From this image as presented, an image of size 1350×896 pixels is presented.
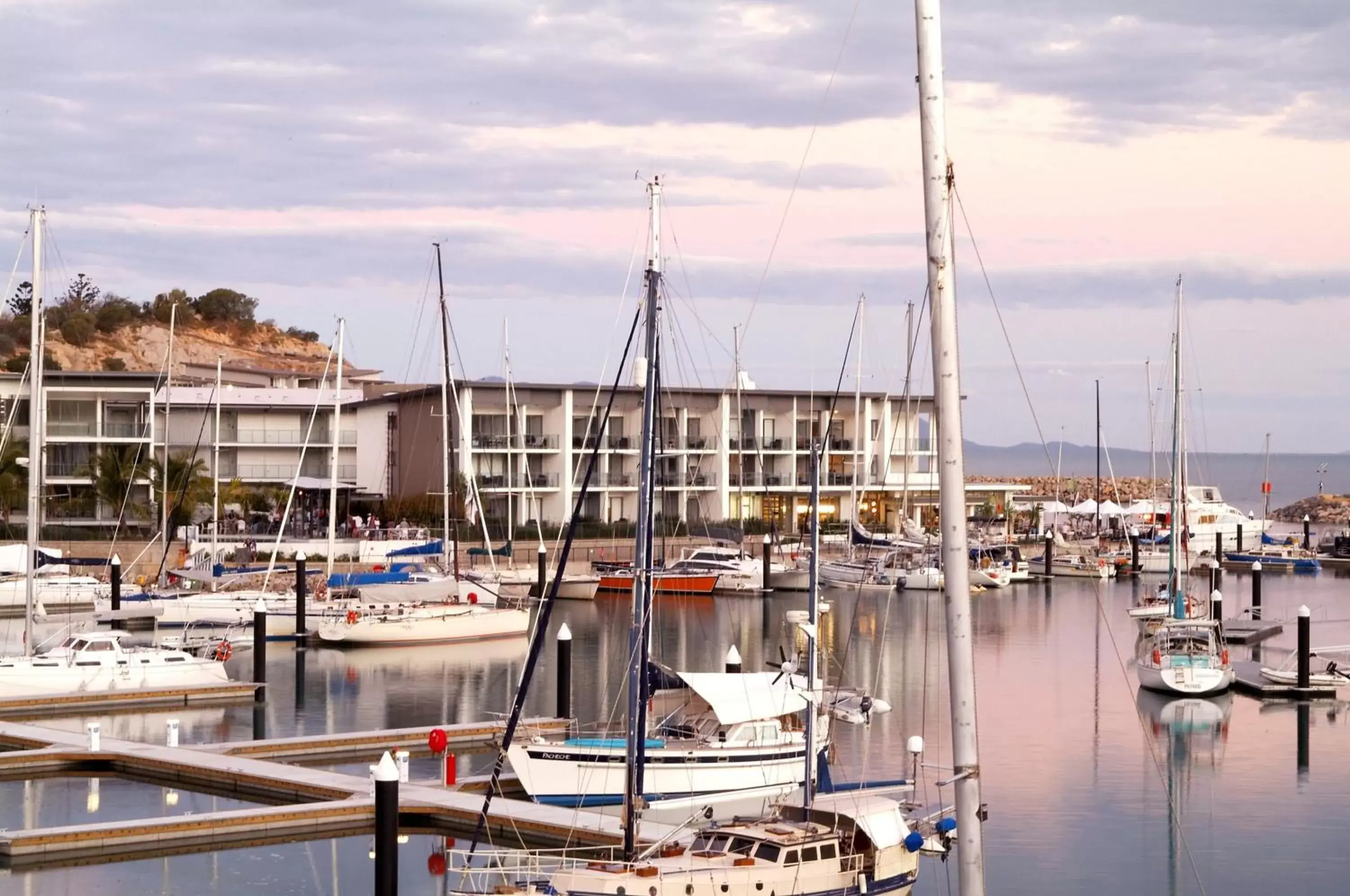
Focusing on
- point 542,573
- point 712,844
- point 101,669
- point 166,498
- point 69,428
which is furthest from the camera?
point 69,428

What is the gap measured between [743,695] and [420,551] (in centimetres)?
4673

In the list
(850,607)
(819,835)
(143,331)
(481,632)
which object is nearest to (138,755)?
(819,835)

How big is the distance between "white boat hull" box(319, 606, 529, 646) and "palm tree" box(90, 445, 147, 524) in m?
27.9

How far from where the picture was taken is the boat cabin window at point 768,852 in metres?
22.2

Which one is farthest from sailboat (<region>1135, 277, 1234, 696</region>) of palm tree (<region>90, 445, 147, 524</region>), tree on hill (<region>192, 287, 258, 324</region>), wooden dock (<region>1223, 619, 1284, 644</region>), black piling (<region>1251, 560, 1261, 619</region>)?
tree on hill (<region>192, 287, 258, 324</region>)

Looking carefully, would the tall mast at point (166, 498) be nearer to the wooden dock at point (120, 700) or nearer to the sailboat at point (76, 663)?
the sailboat at point (76, 663)

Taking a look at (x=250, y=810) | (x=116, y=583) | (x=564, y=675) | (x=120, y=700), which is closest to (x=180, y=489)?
(x=116, y=583)

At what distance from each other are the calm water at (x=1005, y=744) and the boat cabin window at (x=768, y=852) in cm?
570

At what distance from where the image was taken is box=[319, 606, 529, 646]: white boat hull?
197ft

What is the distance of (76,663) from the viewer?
45344mm

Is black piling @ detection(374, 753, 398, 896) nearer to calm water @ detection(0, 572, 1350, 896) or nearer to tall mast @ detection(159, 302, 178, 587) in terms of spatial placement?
calm water @ detection(0, 572, 1350, 896)

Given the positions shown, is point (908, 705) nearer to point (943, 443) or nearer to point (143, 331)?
point (943, 443)

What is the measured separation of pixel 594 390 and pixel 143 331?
272ft

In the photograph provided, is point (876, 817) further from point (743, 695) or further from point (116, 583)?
point (116, 583)
